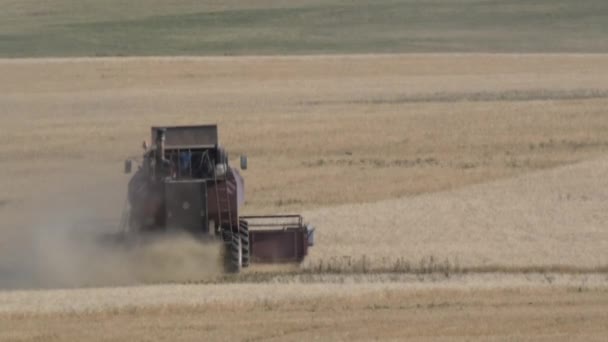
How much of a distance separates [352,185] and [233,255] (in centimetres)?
867

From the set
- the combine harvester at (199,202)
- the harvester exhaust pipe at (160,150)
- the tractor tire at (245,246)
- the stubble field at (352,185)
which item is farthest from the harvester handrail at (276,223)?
the harvester exhaust pipe at (160,150)

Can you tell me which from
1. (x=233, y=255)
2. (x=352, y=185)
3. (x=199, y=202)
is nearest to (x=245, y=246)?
(x=233, y=255)

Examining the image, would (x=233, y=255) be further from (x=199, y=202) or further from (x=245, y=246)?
(x=199, y=202)

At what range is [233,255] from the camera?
22.3 m

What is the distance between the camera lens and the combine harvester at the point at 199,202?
22250 millimetres

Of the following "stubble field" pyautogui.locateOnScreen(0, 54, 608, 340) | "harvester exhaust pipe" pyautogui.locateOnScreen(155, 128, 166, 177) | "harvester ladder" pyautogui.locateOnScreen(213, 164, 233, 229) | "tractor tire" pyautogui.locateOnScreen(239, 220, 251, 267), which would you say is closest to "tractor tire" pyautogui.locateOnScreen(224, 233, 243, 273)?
"tractor tire" pyautogui.locateOnScreen(239, 220, 251, 267)

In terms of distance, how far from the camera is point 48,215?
2631 cm

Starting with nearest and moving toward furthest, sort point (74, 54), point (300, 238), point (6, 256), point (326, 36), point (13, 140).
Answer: point (300, 238) < point (6, 256) < point (13, 140) < point (74, 54) < point (326, 36)

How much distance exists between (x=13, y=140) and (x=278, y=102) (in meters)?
8.97

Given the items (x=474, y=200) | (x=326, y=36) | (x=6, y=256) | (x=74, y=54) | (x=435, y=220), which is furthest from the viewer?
(x=326, y=36)

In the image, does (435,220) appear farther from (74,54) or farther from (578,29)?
(578,29)

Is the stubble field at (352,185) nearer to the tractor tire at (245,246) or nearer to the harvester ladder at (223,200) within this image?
the tractor tire at (245,246)

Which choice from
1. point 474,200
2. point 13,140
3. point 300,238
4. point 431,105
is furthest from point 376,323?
point 431,105

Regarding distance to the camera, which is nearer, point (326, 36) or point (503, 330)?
point (503, 330)
